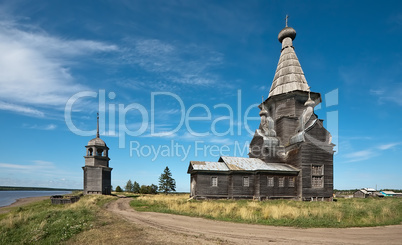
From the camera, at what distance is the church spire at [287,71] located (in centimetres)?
3256

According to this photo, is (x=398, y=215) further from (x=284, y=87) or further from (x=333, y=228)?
(x=284, y=87)

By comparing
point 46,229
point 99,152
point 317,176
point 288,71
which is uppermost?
Result: point 288,71

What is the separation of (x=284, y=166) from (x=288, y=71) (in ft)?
45.9

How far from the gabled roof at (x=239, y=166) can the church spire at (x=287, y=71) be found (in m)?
10.5

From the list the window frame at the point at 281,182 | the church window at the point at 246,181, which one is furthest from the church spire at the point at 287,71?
the church window at the point at 246,181

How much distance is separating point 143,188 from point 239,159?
91.0ft

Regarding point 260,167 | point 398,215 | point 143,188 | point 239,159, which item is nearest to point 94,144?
point 143,188

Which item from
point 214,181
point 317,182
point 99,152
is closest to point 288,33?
point 317,182

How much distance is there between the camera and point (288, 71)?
34219mm

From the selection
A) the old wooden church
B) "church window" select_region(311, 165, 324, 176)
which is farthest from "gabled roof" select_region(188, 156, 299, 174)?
"church window" select_region(311, 165, 324, 176)

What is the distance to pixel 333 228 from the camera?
10.6m

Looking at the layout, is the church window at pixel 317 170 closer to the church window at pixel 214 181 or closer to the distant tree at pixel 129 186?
the church window at pixel 214 181

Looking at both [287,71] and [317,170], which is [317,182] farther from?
[287,71]

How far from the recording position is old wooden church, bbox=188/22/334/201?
26875mm
